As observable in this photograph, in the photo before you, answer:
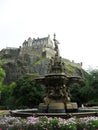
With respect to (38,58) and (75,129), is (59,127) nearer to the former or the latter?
(75,129)

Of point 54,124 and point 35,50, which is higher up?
point 35,50

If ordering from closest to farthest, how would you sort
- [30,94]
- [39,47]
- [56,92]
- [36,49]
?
[56,92] → [30,94] → [36,49] → [39,47]

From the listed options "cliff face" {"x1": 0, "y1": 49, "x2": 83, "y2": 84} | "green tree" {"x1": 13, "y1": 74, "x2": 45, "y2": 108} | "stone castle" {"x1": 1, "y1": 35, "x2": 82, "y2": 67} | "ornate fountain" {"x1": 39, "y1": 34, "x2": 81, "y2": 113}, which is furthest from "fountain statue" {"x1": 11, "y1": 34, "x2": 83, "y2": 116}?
"stone castle" {"x1": 1, "y1": 35, "x2": 82, "y2": 67}

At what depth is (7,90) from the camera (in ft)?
279

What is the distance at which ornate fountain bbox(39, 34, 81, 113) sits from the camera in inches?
792

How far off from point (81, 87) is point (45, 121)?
5022 cm

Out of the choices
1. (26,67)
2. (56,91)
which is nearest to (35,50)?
(26,67)

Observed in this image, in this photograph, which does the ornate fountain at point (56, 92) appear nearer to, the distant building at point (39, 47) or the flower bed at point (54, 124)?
the flower bed at point (54, 124)

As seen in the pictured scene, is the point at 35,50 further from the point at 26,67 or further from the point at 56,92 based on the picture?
the point at 56,92

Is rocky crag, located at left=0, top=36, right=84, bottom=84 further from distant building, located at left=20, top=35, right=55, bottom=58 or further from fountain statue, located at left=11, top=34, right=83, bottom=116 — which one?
fountain statue, located at left=11, top=34, right=83, bottom=116

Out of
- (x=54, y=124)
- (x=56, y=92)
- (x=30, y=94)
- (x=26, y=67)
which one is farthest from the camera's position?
(x=26, y=67)

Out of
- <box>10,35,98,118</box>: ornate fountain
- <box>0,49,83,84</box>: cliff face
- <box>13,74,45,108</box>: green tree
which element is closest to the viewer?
<box>10,35,98,118</box>: ornate fountain

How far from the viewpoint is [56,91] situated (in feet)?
67.9

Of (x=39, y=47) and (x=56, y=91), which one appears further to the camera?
(x=39, y=47)
